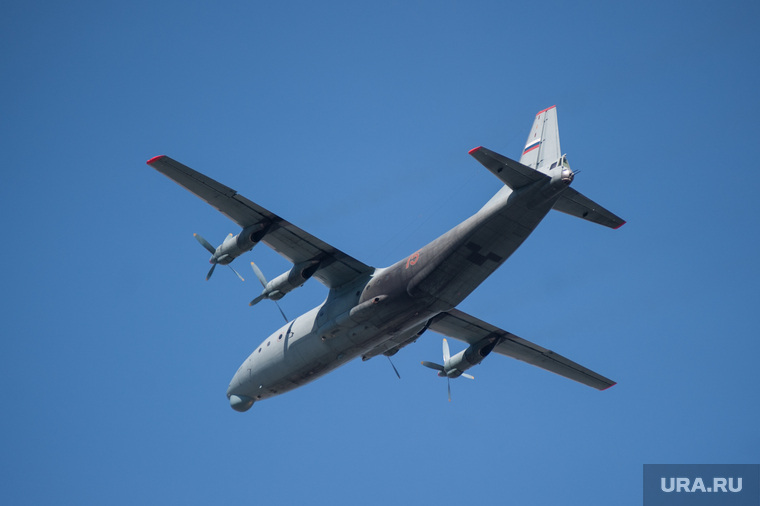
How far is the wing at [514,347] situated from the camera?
108 feet

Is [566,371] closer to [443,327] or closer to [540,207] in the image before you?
[443,327]

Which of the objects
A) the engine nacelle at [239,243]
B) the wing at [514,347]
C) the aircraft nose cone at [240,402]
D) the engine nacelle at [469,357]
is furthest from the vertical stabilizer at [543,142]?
the aircraft nose cone at [240,402]

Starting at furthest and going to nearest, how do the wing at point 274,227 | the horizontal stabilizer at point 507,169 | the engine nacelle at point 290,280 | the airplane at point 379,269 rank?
the engine nacelle at point 290,280, the wing at point 274,227, the airplane at point 379,269, the horizontal stabilizer at point 507,169

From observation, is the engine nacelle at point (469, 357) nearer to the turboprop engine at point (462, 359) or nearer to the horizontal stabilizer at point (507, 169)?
the turboprop engine at point (462, 359)

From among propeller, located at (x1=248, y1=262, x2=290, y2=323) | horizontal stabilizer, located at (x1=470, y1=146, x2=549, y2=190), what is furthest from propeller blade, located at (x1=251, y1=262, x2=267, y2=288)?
horizontal stabilizer, located at (x1=470, y1=146, x2=549, y2=190)

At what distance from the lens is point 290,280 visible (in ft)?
94.1

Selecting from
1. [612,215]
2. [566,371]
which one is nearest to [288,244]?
Answer: [612,215]

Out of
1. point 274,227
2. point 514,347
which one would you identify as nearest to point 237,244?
point 274,227

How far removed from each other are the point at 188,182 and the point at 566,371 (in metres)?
16.5

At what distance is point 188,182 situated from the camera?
1062 inches

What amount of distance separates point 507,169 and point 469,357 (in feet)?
35.6

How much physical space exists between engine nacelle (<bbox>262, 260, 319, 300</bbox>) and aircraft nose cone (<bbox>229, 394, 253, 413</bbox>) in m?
5.22

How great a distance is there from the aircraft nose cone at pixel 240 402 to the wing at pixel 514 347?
7175 mm

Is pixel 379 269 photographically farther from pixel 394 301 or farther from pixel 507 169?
pixel 507 169
